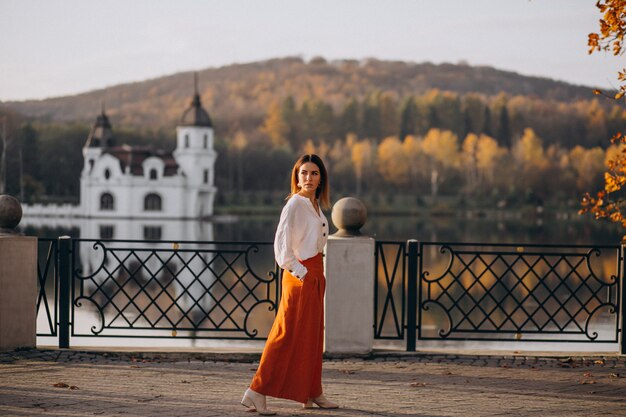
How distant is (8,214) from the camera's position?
24.7 ft

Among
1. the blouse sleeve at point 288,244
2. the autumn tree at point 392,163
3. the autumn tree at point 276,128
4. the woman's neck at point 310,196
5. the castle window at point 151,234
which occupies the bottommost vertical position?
the castle window at point 151,234

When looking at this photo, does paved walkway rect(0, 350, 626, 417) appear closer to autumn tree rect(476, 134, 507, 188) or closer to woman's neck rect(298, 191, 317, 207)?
woman's neck rect(298, 191, 317, 207)

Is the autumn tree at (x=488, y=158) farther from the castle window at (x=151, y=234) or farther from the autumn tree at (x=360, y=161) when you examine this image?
the castle window at (x=151, y=234)

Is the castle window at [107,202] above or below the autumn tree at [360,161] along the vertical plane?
below

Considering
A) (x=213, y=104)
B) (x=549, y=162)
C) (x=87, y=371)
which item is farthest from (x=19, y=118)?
(x=87, y=371)

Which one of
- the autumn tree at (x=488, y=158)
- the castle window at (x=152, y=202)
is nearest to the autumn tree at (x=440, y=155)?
the autumn tree at (x=488, y=158)

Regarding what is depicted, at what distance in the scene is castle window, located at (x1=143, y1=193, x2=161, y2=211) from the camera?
106m

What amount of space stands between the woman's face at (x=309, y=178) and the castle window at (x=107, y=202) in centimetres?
10321

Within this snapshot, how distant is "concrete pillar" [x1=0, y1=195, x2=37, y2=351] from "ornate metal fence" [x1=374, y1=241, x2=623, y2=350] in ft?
10.3

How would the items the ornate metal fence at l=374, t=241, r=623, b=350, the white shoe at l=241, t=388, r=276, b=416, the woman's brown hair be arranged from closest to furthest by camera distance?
the white shoe at l=241, t=388, r=276, b=416
the woman's brown hair
the ornate metal fence at l=374, t=241, r=623, b=350

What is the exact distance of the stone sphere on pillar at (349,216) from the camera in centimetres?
744

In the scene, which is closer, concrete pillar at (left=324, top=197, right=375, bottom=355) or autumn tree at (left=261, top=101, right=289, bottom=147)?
concrete pillar at (left=324, top=197, right=375, bottom=355)

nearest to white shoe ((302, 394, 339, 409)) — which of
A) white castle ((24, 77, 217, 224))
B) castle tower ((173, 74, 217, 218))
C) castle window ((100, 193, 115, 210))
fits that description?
white castle ((24, 77, 217, 224))

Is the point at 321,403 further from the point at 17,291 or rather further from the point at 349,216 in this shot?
the point at 17,291
